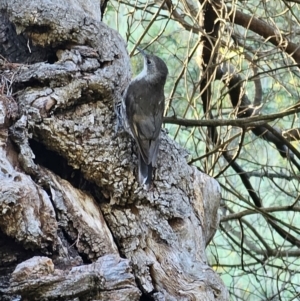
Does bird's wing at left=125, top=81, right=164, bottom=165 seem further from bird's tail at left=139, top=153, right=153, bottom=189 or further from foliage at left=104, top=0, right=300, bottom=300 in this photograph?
foliage at left=104, top=0, right=300, bottom=300

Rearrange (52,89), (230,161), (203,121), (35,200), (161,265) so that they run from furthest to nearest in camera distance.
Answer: (230,161) → (203,121) → (52,89) → (161,265) → (35,200)

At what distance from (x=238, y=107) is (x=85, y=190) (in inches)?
65.4

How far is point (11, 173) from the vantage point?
2.24 metres

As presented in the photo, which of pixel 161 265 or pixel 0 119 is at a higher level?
pixel 0 119

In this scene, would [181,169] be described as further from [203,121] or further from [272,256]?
[272,256]

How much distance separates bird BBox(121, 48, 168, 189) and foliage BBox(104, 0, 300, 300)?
0.61 ft

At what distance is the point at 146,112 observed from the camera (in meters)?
3.24

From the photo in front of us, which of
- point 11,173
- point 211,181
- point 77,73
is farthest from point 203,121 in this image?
point 11,173

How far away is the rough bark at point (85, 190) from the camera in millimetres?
2078

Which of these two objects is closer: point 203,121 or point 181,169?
point 181,169

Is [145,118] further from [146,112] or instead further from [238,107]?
[238,107]

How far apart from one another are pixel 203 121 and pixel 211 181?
2.72 feet

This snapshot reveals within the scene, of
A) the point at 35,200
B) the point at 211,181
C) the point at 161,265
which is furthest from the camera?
the point at 211,181

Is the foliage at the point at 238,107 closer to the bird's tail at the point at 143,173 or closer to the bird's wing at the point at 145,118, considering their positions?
the bird's wing at the point at 145,118
